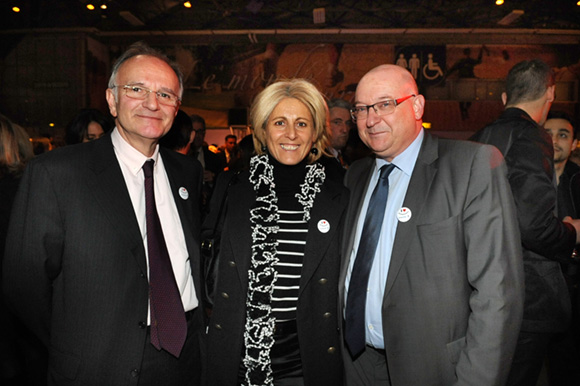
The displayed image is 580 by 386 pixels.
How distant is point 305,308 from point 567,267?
81.9 inches

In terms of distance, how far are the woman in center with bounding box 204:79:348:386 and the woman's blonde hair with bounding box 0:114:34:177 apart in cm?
141

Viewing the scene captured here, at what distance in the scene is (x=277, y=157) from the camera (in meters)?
2.33

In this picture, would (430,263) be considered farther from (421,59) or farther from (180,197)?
(421,59)

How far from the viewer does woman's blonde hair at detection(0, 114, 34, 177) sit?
249 centimetres

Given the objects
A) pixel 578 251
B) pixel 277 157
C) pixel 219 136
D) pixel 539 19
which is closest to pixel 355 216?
pixel 277 157

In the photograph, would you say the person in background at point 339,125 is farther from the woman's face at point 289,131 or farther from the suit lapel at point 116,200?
the suit lapel at point 116,200

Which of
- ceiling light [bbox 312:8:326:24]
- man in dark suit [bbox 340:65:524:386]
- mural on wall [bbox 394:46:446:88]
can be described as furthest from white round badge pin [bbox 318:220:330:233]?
mural on wall [bbox 394:46:446:88]

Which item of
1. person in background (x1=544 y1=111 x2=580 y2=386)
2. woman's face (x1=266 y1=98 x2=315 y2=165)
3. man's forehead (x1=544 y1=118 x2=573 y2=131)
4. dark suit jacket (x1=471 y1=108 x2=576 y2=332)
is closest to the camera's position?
dark suit jacket (x1=471 y1=108 x2=576 y2=332)

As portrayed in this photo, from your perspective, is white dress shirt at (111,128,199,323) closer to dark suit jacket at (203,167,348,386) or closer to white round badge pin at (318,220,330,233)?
dark suit jacket at (203,167,348,386)

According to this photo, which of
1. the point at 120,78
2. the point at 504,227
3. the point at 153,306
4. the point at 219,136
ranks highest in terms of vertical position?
the point at 219,136

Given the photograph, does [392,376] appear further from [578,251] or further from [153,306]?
[578,251]

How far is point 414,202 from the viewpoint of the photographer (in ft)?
5.99

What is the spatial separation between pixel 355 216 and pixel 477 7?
13205 millimetres

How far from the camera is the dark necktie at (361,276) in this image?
75.9 inches
